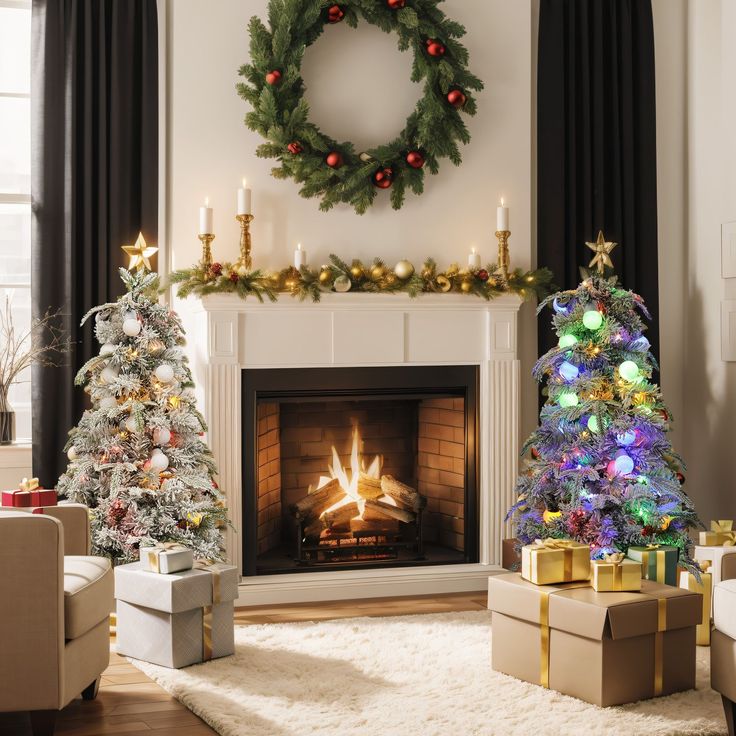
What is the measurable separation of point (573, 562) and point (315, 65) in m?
2.77

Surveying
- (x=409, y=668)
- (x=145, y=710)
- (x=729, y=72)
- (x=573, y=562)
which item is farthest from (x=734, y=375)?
(x=145, y=710)

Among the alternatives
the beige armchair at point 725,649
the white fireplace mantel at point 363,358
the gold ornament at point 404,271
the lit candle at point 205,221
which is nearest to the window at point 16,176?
the white fireplace mantel at point 363,358

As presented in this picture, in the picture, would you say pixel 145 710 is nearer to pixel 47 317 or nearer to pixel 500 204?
pixel 47 317

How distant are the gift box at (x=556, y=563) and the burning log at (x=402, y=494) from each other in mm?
1599

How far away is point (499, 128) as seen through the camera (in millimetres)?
5094

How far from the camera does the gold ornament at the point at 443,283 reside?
4855mm

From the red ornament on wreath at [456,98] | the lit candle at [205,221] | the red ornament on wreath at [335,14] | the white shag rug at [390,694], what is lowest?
the white shag rug at [390,694]

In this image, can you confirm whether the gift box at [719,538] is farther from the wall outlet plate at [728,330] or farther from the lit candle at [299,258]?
the lit candle at [299,258]

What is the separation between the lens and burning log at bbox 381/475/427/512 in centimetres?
507

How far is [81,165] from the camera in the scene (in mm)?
4859

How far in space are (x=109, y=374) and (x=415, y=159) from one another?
1.78 m

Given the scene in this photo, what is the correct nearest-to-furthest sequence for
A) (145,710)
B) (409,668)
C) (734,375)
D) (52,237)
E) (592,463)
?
(145,710)
(409,668)
(592,463)
(52,237)
(734,375)

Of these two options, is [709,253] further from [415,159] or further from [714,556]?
[714,556]

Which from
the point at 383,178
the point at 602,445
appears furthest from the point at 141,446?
the point at 602,445
